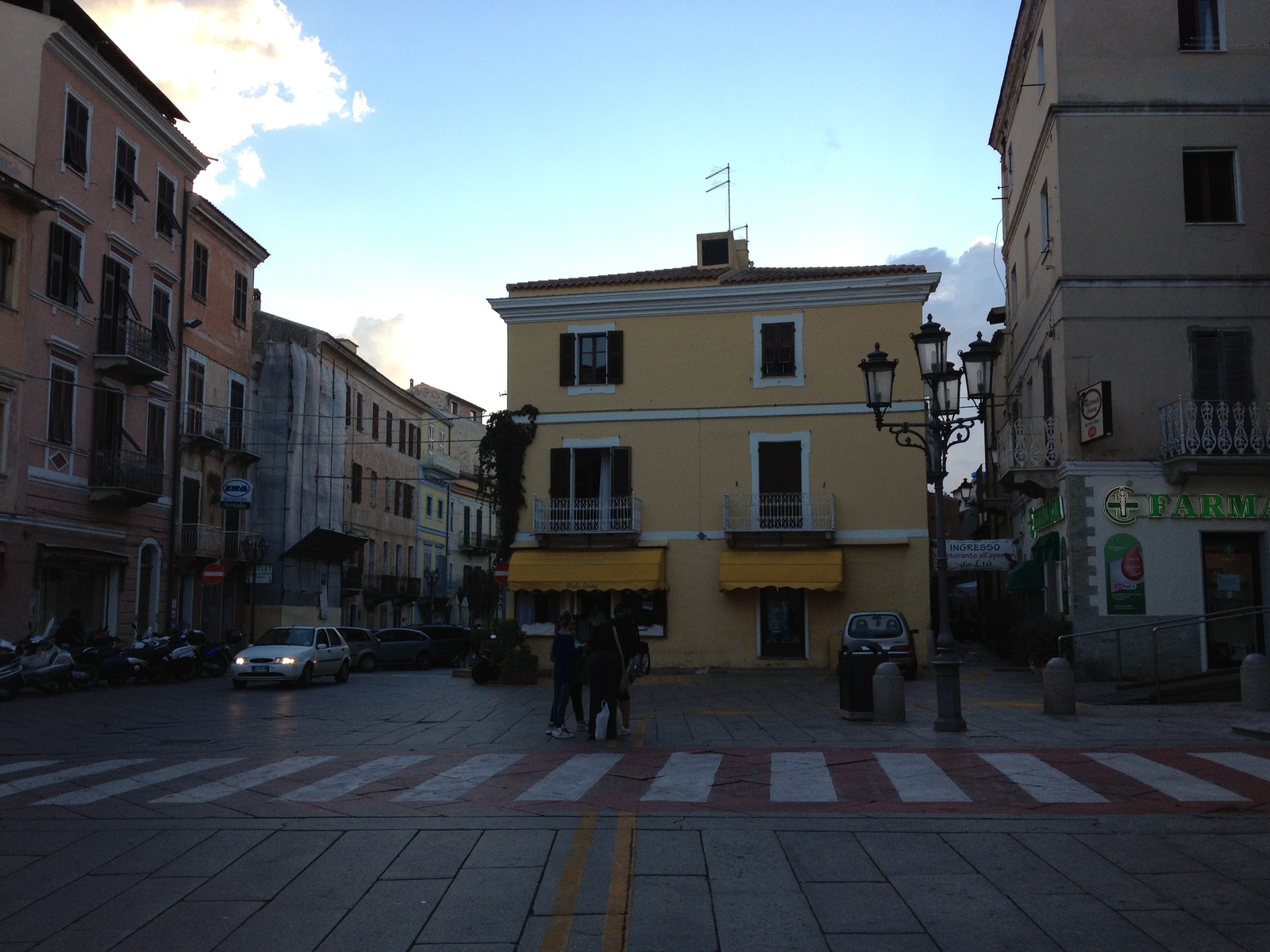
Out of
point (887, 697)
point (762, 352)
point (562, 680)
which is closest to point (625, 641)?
point (562, 680)

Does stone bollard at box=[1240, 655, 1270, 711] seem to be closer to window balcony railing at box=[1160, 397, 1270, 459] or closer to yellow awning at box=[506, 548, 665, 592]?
window balcony railing at box=[1160, 397, 1270, 459]

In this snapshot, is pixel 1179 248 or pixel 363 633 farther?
pixel 363 633

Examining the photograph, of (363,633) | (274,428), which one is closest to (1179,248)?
(363,633)

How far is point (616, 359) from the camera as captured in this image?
31.6 m

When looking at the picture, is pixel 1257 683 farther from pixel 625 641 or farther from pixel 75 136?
pixel 75 136

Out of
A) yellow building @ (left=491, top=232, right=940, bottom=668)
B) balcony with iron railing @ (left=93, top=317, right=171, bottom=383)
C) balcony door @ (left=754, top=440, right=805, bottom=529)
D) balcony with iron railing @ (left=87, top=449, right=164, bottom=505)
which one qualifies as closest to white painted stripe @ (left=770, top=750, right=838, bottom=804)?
yellow building @ (left=491, top=232, right=940, bottom=668)

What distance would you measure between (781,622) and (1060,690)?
555 inches

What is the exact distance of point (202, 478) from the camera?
37656 millimetres

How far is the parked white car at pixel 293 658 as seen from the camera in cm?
2600

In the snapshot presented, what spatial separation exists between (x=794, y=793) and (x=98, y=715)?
43.9ft

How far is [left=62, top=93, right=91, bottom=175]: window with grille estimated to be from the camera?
29141 mm

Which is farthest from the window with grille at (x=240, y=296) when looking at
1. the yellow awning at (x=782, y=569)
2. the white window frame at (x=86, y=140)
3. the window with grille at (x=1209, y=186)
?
the window with grille at (x=1209, y=186)

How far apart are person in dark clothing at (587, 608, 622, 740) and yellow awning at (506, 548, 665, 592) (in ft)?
49.9

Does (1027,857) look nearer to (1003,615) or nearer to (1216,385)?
(1216,385)
